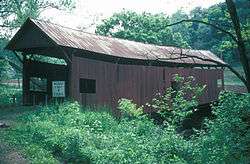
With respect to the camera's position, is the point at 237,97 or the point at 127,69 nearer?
the point at 237,97

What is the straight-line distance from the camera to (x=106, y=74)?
1867cm

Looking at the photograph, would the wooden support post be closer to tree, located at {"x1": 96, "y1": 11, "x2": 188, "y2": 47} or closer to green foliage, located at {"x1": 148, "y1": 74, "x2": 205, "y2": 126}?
green foliage, located at {"x1": 148, "y1": 74, "x2": 205, "y2": 126}

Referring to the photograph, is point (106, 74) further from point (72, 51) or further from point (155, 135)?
point (155, 135)

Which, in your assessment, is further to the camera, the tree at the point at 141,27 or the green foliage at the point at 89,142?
the tree at the point at 141,27

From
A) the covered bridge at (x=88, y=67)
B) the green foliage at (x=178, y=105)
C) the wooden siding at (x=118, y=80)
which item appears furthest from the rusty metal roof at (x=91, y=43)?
the green foliage at (x=178, y=105)

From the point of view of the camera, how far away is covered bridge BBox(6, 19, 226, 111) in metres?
17.0

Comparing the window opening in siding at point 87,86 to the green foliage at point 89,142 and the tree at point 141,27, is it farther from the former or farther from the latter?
the tree at point 141,27

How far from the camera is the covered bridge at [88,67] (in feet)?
55.8

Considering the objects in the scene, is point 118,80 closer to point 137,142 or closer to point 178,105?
point 178,105

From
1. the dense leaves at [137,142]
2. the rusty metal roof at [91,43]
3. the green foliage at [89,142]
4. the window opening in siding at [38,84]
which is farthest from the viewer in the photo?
the window opening in siding at [38,84]

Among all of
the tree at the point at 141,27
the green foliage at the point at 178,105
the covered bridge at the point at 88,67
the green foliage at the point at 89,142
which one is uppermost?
the tree at the point at 141,27

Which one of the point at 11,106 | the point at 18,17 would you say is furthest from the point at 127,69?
the point at 18,17

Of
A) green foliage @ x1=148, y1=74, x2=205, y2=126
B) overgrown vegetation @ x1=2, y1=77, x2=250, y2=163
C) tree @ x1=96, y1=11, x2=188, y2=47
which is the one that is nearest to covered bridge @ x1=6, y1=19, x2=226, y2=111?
green foliage @ x1=148, y1=74, x2=205, y2=126

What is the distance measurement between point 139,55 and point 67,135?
11.3 m
